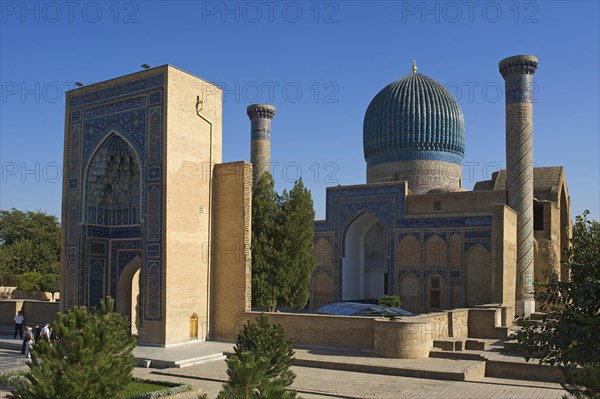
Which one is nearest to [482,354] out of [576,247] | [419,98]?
[576,247]

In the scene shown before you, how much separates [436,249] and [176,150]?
431 inches

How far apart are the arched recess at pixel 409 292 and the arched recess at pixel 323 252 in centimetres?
310

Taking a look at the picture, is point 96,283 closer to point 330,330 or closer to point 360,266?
point 330,330

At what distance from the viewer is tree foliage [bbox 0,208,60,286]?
26875 mm

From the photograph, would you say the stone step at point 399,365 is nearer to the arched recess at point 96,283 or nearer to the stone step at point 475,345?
the stone step at point 475,345

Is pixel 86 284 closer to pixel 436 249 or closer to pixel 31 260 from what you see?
pixel 436 249

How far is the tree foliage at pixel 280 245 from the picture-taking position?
619 inches

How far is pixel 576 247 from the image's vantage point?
5.42 meters

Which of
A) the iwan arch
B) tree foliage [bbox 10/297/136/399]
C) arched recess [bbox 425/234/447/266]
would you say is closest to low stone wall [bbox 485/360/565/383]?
the iwan arch

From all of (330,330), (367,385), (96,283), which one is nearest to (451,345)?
(330,330)

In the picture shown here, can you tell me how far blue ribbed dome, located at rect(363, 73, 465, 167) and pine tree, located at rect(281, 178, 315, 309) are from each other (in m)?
10.7

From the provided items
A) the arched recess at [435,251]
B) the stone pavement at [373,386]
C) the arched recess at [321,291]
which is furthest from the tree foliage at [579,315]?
the arched recess at [321,291]

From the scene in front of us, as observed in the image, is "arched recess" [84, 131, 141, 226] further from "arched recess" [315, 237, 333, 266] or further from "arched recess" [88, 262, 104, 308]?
"arched recess" [315, 237, 333, 266]

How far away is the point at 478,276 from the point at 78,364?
15.9 meters
